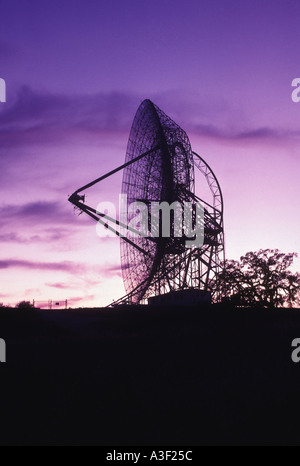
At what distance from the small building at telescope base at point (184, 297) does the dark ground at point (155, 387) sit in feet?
38.8

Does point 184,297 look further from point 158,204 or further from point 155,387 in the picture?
point 155,387

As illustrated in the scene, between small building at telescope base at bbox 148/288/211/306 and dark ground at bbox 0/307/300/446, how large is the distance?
38.8 feet

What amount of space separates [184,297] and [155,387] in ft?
93.6

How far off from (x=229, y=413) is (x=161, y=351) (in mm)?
10122

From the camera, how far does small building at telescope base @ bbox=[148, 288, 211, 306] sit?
4692cm

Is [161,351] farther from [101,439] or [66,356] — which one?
[101,439]

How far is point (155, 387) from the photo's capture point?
755 inches

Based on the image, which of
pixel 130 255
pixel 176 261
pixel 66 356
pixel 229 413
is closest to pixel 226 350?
pixel 66 356

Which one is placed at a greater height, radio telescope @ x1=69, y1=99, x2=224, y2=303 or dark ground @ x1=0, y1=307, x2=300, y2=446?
radio telescope @ x1=69, y1=99, x2=224, y2=303

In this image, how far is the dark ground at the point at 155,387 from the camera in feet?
49.2

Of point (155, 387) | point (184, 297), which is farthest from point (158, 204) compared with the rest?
point (155, 387)

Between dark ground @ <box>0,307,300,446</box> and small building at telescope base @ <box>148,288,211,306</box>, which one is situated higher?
small building at telescope base @ <box>148,288,211,306</box>

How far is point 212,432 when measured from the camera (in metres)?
14.9

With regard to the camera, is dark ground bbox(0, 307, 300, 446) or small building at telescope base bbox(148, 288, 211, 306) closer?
dark ground bbox(0, 307, 300, 446)
